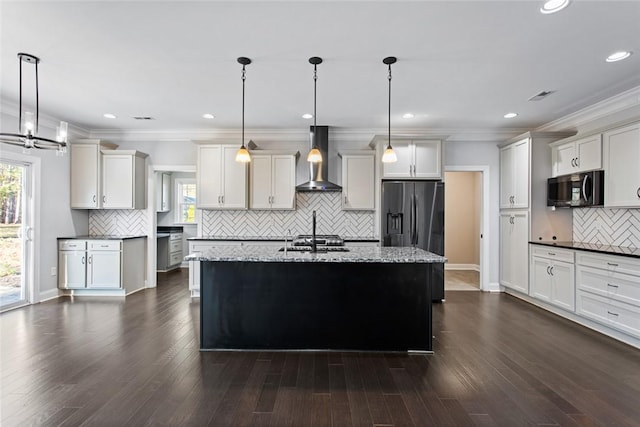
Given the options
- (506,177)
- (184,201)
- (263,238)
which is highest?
(506,177)

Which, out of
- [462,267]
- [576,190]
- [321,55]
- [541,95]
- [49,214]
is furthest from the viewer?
[462,267]

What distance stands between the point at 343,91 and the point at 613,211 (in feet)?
12.2

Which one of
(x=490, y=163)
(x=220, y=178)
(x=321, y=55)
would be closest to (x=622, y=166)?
(x=490, y=163)

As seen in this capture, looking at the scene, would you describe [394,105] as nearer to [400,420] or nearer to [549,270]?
[549,270]

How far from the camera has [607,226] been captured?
4277mm

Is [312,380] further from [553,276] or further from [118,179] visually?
[118,179]

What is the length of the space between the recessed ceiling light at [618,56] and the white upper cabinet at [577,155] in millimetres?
1194

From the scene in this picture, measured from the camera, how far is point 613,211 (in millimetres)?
4191

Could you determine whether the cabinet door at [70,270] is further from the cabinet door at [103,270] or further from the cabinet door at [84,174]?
the cabinet door at [84,174]

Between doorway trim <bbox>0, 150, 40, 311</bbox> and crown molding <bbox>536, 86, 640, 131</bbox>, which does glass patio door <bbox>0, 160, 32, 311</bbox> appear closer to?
doorway trim <bbox>0, 150, 40, 311</bbox>

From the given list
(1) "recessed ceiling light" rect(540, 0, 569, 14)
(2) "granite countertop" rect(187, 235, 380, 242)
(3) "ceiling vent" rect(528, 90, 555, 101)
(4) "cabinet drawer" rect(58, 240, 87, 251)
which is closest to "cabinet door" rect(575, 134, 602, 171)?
(3) "ceiling vent" rect(528, 90, 555, 101)

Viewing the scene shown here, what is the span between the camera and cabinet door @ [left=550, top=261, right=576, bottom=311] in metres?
3.99

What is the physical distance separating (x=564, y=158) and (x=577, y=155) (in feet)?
0.77

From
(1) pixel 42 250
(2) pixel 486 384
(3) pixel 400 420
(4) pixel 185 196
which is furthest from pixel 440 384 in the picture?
(4) pixel 185 196
